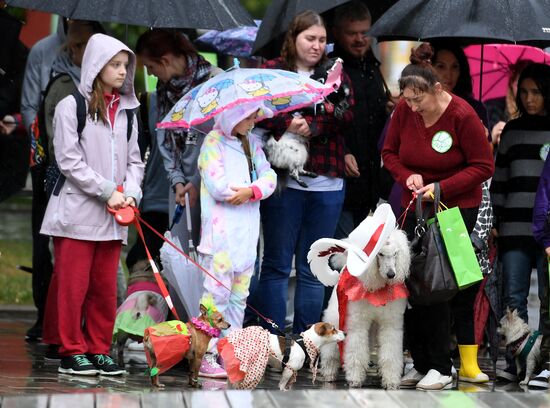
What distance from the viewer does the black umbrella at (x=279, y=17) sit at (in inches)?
403

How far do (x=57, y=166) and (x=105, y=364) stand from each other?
1.35m

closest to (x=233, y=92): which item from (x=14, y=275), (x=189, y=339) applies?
(x=189, y=339)

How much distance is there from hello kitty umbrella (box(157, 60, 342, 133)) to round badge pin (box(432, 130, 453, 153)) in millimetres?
858

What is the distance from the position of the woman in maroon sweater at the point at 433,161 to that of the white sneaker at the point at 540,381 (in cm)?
63

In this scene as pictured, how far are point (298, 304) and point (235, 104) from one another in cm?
180

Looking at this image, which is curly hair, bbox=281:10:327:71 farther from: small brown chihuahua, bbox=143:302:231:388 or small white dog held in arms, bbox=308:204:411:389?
small brown chihuahua, bbox=143:302:231:388

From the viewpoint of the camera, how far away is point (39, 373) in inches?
348

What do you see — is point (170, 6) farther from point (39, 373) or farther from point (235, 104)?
point (39, 373)

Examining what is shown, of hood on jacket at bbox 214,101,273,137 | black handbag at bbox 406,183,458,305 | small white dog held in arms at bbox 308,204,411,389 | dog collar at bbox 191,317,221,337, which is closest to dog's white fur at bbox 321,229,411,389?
small white dog held in arms at bbox 308,204,411,389

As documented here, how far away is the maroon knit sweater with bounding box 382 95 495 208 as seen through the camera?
348 inches

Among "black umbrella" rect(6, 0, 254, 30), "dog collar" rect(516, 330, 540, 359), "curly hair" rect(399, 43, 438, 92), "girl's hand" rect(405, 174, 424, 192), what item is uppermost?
"black umbrella" rect(6, 0, 254, 30)

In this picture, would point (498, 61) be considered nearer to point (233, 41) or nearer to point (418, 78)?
point (233, 41)

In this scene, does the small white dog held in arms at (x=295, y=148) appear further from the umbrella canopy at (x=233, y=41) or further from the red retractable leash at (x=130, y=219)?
the umbrella canopy at (x=233, y=41)

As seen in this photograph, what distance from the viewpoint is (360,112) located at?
10.4 metres
